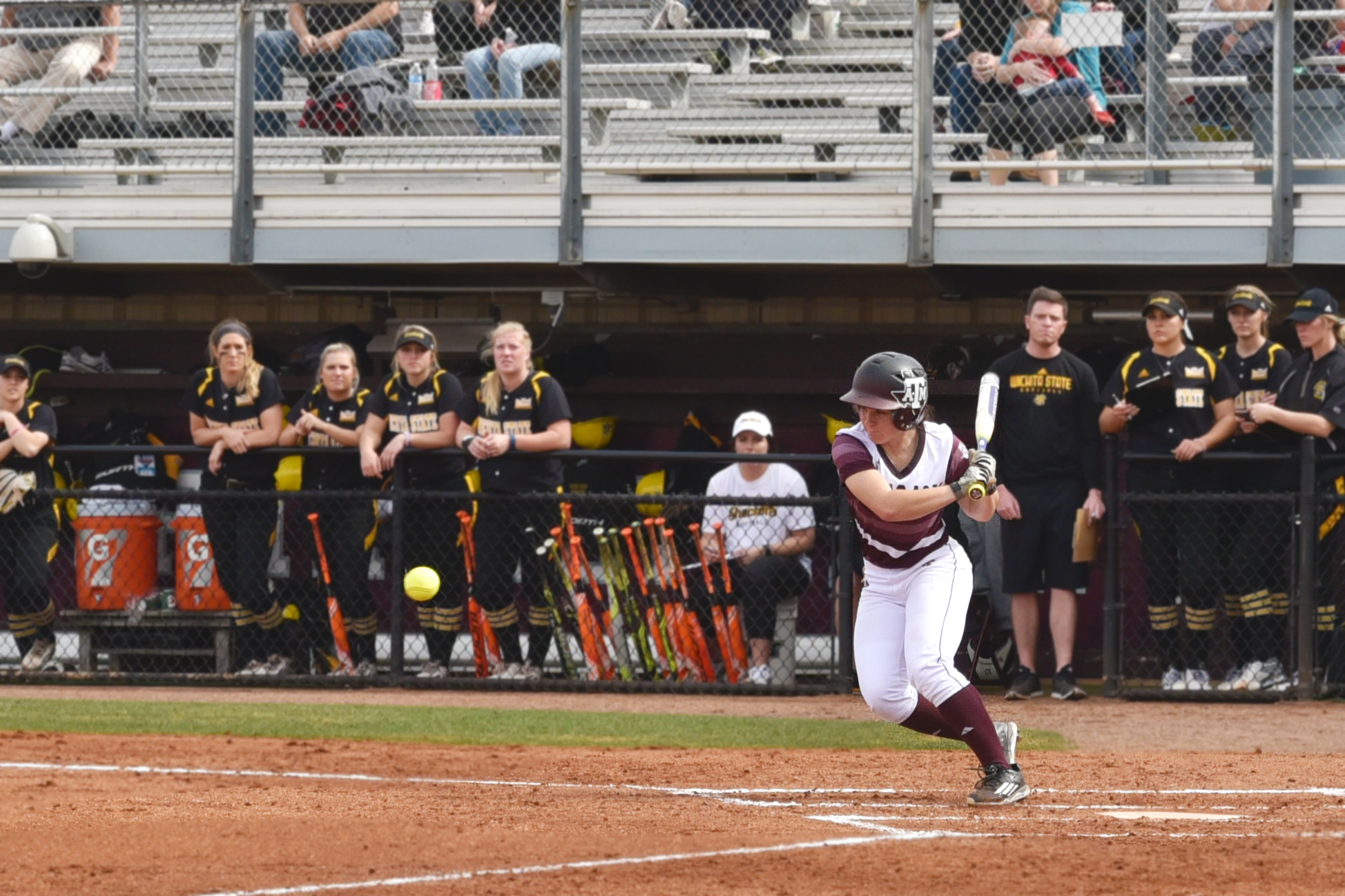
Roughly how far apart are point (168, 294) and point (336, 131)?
310 centimetres

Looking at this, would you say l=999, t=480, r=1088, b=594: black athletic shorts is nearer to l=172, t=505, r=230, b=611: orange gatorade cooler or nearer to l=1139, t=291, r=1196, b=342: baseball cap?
l=1139, t=291, r=1196, b=342: baseball cap

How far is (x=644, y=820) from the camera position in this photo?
6.38 meters

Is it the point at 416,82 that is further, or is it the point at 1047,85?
the point at 416,82

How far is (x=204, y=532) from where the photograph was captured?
37.9 ft

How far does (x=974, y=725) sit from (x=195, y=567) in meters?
6.39

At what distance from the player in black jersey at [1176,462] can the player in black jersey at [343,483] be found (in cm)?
443

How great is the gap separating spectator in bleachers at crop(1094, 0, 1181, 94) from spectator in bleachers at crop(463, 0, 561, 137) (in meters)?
3.48

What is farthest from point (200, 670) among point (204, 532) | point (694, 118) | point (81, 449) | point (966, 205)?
point (966, 205)

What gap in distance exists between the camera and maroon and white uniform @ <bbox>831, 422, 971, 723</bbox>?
6676 millimetres

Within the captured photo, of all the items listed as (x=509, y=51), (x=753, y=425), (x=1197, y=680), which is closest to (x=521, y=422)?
(x=753, y=425)

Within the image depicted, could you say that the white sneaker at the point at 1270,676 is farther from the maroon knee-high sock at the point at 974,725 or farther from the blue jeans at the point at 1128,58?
the maroon knee-high sock at the point at 974,725

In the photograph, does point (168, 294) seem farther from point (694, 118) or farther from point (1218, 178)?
point (1218, 178)

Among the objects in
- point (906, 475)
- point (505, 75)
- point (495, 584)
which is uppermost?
point (505, 75)

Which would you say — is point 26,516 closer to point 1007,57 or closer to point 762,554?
point 762,554
